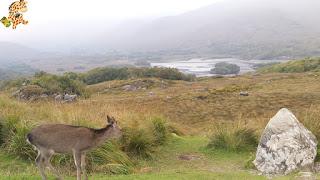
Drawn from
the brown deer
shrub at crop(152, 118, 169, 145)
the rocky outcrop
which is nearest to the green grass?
shrub at crop(152, 118, 169, 145)

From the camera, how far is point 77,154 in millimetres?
10055

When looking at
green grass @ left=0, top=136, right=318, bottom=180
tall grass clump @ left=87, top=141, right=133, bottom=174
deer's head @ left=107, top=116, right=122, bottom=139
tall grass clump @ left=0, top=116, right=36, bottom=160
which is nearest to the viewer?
deer's head @ left=107, top=116, right=122, bottom=139

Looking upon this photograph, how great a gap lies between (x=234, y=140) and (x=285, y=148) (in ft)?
10.1

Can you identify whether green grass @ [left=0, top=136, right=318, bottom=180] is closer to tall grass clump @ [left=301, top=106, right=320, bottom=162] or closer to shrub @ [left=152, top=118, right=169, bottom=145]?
shrub @ [left=152, top=118, right=169, bottom=145]

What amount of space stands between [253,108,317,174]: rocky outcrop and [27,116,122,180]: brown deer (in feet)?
19.9

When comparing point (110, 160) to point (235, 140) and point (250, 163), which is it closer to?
point (250, 163)

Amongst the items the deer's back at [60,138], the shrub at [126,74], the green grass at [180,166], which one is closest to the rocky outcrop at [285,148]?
Answer: the green grass at [180,166]

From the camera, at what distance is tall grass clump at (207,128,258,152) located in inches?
670

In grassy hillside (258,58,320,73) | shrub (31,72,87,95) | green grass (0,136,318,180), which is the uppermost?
green grass (0,136,318,180)

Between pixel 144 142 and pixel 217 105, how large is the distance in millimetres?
27794

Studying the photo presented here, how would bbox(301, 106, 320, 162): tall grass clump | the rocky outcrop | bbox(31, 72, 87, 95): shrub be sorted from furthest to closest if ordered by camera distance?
bbox(31, 72, 87, 95): shrub, bbox(301, 106, 320, 162): tall grass clump, the rocky outcrop

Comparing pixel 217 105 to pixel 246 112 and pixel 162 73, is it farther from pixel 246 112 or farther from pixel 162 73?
pixel 162 73

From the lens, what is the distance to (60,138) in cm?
989

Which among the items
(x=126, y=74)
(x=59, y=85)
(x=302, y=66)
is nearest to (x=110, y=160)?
(x=59, y=85)
